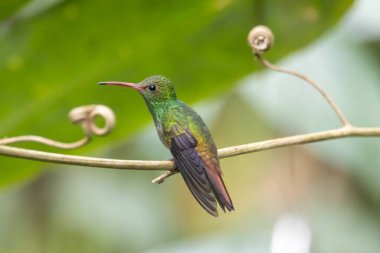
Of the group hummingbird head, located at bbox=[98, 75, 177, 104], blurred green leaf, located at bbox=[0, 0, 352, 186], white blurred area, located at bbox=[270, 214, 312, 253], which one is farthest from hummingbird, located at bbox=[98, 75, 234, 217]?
white blurred area, located at bbox=[270, 214, 312, 253]

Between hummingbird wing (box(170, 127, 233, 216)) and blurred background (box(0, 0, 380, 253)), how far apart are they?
59 cm

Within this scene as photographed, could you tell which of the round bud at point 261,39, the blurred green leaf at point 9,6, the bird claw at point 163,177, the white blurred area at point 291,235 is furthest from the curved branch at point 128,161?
the white blurred area at point 291,235

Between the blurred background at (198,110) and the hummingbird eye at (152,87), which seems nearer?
the hummingbird eye at (152,87)

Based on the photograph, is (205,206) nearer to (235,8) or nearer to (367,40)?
(235,8)

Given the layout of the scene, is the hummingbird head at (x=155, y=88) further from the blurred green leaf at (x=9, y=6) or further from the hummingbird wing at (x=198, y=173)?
the blurred green leaf at (x=9, y=6)

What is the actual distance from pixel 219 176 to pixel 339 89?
123 cm

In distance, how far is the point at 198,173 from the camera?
1313 millimetres

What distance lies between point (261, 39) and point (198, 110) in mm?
1156

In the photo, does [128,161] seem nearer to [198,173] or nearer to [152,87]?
[198,173]

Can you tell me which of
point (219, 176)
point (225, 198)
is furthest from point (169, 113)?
point (225, 198)

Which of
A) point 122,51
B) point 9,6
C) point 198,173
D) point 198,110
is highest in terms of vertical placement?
point 9,6

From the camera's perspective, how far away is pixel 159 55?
2.10 meters

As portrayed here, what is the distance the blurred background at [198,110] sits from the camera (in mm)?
2010

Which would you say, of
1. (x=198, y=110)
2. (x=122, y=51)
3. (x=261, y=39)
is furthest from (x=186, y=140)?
(x=198, y=110)
